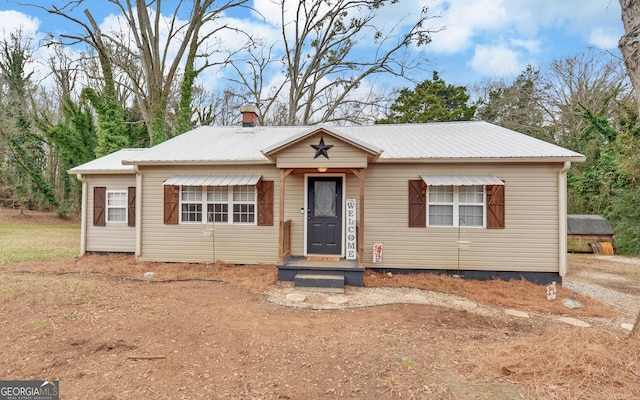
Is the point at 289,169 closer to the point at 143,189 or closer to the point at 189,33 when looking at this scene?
the point at 143,189

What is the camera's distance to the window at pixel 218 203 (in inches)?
297

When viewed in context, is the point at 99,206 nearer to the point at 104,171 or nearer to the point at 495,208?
the point at 104,171

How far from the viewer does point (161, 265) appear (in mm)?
7523

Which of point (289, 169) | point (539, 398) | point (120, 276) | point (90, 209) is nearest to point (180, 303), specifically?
point (120, 276)

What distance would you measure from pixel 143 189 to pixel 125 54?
11.4m

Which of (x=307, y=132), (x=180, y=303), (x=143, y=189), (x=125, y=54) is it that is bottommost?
(x=180, y=303)

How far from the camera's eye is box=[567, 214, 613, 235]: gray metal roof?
11.0 m

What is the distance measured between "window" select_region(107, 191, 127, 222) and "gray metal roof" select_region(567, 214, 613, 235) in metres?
15.8

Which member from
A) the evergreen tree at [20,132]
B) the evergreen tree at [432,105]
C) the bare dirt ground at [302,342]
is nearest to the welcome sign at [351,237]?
the bare dirt ground at [302,342]

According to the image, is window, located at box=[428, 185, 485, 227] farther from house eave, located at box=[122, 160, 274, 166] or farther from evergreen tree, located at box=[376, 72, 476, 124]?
evergreen tree, located at box=[376, 72, 476, 124]

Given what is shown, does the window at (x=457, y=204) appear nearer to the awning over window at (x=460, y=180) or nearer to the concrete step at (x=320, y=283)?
the awning over window at (x=460, y=180)

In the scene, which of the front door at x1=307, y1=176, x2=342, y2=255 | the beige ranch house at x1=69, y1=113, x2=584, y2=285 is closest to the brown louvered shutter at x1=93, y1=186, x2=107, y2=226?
the beige ranch house at x1=69, y1=113, x2=584, y2=285

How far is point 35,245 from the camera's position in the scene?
33.3ft
